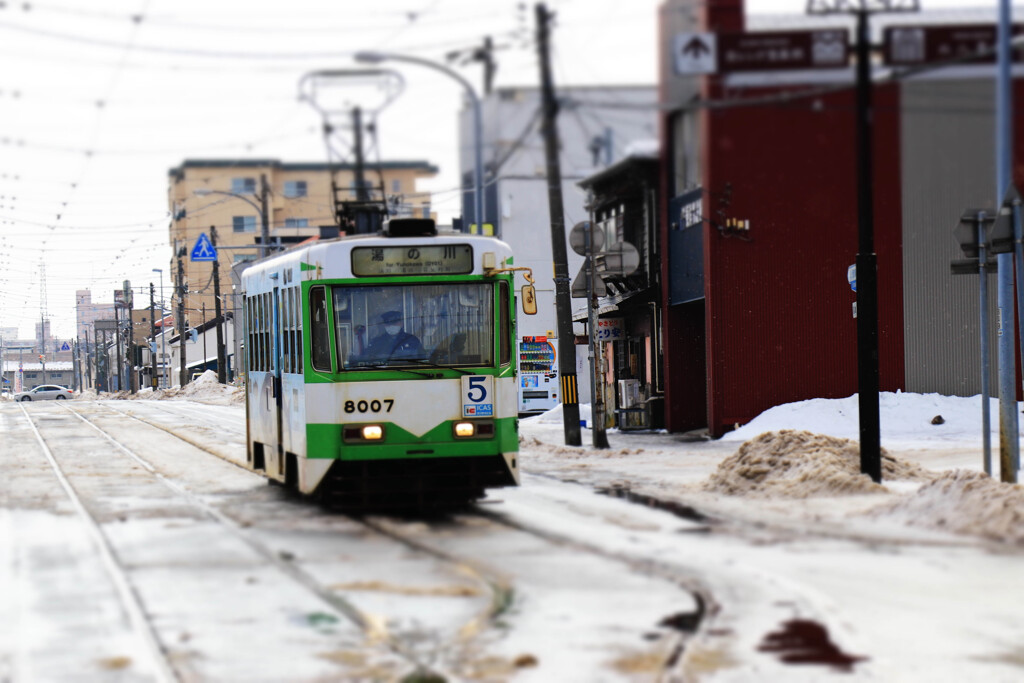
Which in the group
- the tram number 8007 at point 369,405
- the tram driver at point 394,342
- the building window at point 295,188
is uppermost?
the building window at point 295,188

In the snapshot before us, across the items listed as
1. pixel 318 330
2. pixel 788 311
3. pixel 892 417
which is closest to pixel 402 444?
pixel 318 330

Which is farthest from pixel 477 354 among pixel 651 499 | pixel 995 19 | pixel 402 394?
pixel 995 19

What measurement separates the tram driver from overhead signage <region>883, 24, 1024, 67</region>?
5.76 m

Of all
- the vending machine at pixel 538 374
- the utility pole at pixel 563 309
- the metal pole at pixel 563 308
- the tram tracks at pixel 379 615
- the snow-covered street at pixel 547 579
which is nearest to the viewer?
the snow-covered street at pixel 547 579

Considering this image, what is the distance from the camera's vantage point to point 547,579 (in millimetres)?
10359

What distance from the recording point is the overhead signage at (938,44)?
1440 cm

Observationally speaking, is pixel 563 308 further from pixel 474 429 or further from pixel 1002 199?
pixel 1002 199

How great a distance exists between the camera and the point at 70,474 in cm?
2098

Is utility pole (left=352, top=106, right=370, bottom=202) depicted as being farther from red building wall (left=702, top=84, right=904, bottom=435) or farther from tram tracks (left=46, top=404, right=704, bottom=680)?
red building wall (left=702, top=84, right=904, bottom=435)

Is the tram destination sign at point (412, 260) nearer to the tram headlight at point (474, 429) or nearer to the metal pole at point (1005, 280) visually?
the tram headlight at point (474, 429)

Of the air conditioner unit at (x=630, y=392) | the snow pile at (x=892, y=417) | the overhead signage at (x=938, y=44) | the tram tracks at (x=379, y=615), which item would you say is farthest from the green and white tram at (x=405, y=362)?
the air conditioner unit at (x=630, y=392)

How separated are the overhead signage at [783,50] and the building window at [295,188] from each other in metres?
34.8

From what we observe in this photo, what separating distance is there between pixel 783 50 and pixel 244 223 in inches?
3134

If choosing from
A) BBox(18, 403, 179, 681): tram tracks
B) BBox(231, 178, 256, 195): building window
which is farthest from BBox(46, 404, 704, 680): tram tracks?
BBox(231, 178, 256, 195): building window
